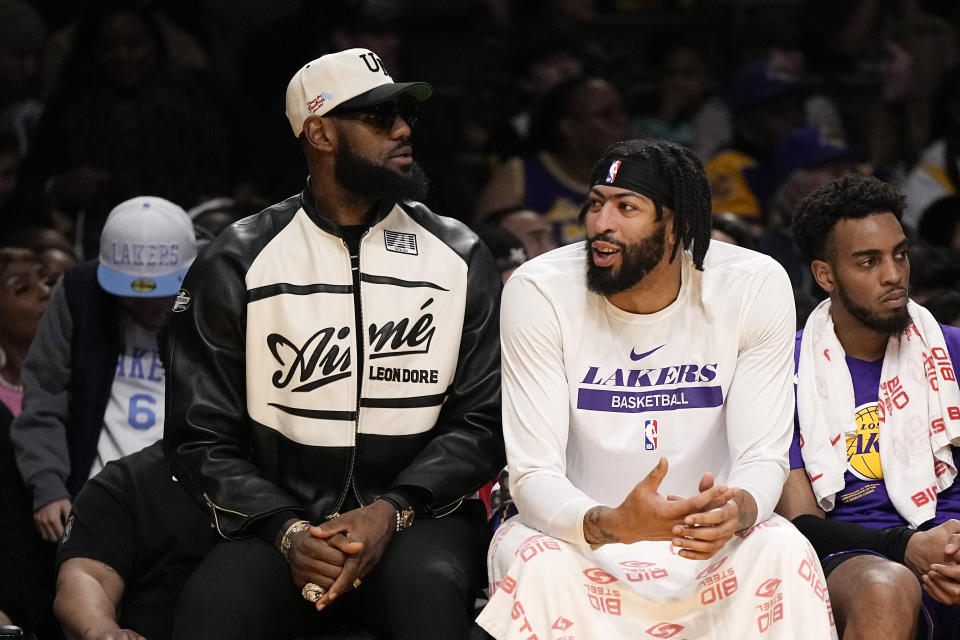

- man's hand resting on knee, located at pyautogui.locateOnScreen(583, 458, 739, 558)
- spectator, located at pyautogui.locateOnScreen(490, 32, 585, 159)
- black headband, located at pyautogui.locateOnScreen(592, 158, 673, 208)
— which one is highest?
spectator, located at pyautogui.locateOnScreen(490, 32, 585, 159)

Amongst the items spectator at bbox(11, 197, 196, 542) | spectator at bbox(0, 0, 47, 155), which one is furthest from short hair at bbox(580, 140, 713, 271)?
spectator at bbox(0, 0, 47, 155)

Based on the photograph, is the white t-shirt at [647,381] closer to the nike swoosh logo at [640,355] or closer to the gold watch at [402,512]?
the nike swoosh logo at [640,355]

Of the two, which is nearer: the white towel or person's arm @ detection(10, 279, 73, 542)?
the white towel

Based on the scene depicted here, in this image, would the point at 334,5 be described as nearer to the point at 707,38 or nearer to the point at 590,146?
the point at 590,146

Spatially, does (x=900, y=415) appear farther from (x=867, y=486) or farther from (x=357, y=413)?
(x=357, y=413)

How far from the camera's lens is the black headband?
3613mm

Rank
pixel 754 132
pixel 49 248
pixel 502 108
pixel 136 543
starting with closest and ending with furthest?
pixel 136 543
pixel 49 248
pixel 754 132
pixel 502 108

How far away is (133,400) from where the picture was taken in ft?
15.2

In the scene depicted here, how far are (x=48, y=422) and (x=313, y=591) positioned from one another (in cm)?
147

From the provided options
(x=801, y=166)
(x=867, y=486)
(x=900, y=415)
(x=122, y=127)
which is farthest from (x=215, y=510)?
(x=801, y=166)

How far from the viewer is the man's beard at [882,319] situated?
3.86m

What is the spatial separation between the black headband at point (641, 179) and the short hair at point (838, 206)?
2.00 ft

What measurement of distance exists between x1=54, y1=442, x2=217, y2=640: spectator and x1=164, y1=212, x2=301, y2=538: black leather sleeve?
0.85ft

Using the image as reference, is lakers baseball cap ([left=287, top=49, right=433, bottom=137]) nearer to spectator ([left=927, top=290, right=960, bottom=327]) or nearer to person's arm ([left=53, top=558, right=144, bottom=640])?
person's arm ([left=53, top=558, right=144, bottom=640])
